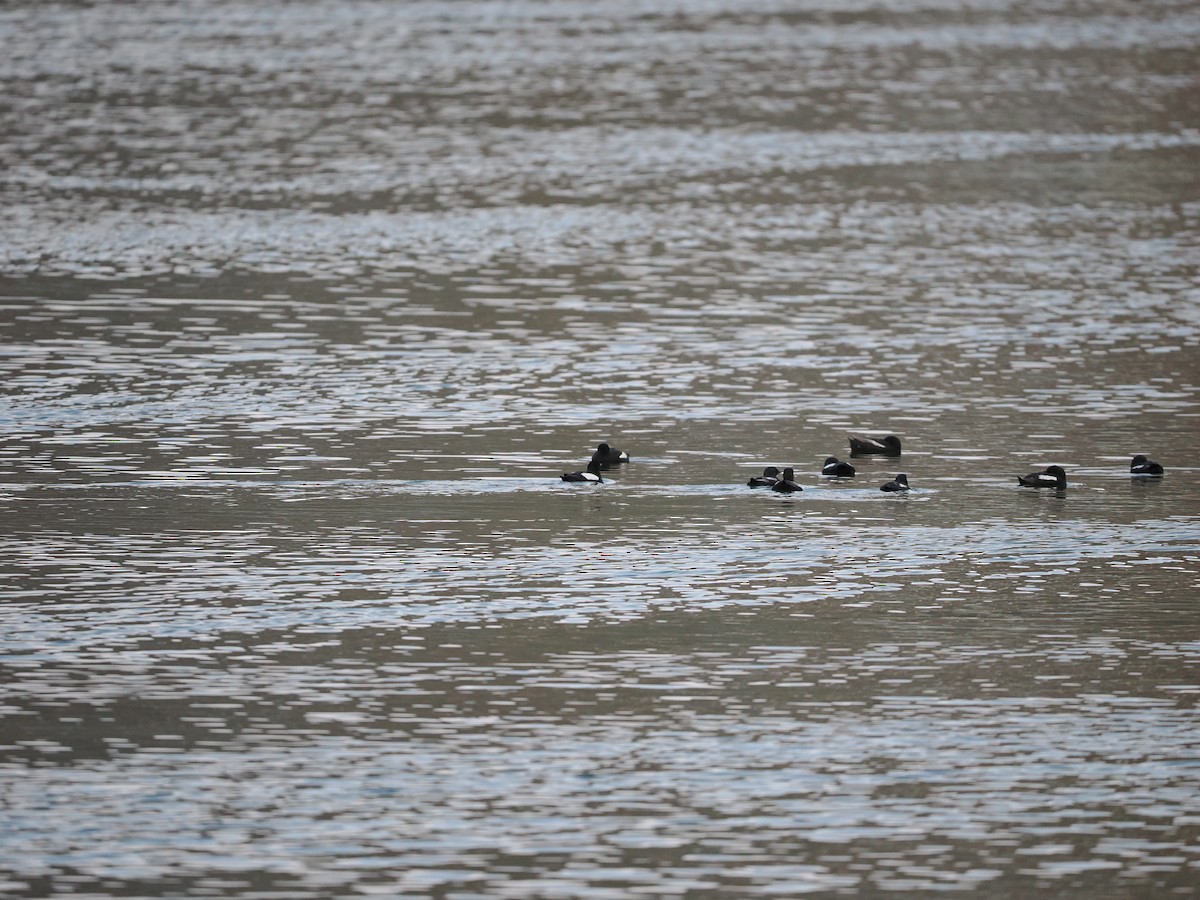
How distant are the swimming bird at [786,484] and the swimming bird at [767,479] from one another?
0.20ft

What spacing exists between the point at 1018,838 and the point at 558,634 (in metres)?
4.52

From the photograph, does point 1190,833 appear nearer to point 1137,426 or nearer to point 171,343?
point 1137,426

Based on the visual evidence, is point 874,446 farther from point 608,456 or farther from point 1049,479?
point 608,456

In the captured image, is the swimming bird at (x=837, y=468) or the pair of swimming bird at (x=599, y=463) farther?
the swimming bird at (x=837, y=468)

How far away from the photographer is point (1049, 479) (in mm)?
22078

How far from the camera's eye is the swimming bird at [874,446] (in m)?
23.3

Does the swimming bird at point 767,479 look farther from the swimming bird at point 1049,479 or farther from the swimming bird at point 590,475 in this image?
the swimming bird at point 1049,479

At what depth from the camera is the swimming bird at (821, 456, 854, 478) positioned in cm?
2252

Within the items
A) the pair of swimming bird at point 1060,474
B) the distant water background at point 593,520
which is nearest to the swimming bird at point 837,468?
the distant water background at point 593,520

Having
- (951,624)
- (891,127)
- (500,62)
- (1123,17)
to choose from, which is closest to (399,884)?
(951,624)

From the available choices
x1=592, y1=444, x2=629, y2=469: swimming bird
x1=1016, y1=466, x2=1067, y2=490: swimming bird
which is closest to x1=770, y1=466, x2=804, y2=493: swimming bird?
x1=592, y1=444, x2=629, y2=469: swimming bird

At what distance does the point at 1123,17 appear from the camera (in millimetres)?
80312

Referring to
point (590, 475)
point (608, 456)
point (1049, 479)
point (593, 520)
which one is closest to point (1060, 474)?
point (1049, 479)

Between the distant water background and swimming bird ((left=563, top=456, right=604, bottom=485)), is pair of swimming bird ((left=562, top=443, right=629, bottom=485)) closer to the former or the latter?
swimming bird ((left=563, top=456, right=604, bottom=485))
